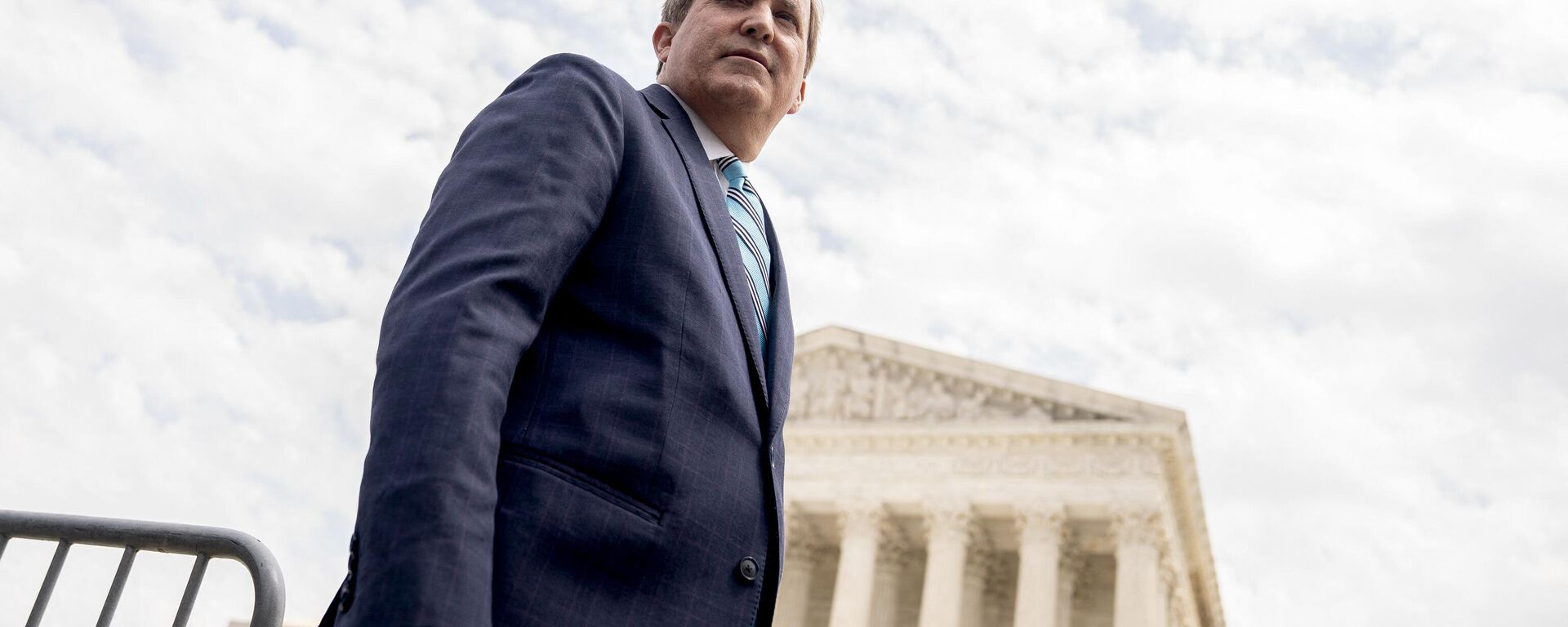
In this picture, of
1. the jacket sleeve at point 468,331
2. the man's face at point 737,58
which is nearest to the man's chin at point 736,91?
the man's face at point 737,58

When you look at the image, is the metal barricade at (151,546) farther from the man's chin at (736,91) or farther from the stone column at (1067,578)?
the stone column at (1067,578)

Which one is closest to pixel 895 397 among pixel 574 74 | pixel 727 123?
pixel 727 123

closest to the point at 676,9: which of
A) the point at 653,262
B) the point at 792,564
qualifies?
the point at 653,262

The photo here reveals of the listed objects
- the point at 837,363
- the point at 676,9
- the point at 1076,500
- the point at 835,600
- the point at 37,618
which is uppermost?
the point at 837,363

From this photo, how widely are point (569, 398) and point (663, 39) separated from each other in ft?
5.09

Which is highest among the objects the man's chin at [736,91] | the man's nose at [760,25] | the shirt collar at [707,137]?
the man's nose at [760,25]

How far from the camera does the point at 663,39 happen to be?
3.59m

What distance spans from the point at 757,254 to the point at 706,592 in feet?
3.01

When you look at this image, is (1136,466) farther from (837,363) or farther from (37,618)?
(37,618)

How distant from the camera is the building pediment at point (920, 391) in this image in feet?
92.8

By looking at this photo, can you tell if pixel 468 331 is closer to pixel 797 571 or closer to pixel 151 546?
pixel 151 546

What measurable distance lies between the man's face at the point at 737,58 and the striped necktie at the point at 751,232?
6.0 inches

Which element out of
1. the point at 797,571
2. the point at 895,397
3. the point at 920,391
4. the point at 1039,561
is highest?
the point at 920,391

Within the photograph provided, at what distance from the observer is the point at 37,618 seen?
3668 millimetres
